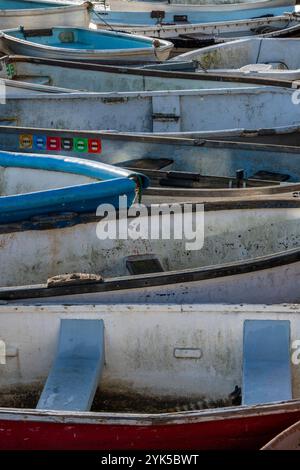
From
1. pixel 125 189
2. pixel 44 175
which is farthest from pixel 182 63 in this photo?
pixel 125 189

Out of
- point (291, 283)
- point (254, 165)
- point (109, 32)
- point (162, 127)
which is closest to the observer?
point (291, 283)

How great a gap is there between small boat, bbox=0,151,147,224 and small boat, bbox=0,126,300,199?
531mm

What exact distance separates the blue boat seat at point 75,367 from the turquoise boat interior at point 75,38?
6.87 m

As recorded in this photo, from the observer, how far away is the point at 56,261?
6406mm

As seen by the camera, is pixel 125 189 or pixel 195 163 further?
pixel 195 163

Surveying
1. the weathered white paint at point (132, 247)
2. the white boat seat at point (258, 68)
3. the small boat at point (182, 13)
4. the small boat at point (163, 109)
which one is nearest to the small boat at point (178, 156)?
the weathered white paint at point (132, 247)

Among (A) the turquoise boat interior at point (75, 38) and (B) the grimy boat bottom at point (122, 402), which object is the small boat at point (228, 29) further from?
(B) the grimy boat bottom at point (122, 402)

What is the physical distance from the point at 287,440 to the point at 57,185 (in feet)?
10.8

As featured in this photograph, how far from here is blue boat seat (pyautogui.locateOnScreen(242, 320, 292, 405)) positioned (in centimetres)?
507

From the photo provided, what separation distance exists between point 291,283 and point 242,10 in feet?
29.1

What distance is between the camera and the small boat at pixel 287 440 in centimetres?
441

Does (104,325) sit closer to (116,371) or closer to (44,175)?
(116,371)

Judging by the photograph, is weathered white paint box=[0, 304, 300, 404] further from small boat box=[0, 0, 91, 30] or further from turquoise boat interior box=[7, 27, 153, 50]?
small boat box=[0, 0, 91, 30]
